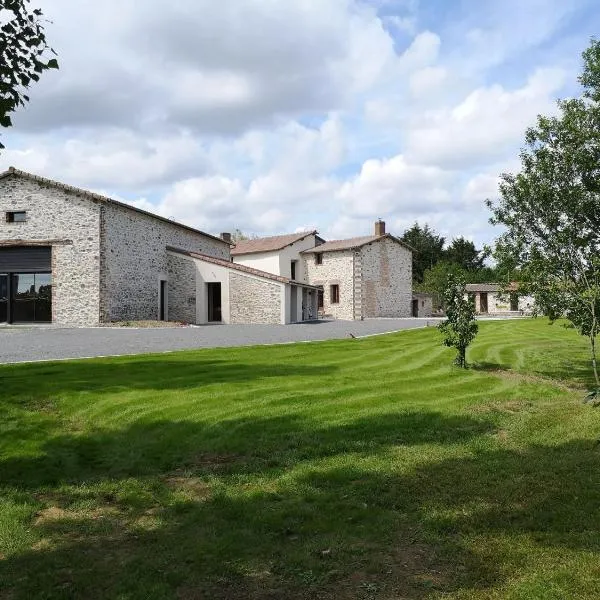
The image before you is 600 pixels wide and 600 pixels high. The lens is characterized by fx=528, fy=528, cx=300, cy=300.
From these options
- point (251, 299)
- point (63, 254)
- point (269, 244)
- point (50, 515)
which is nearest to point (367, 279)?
point (269, 244)

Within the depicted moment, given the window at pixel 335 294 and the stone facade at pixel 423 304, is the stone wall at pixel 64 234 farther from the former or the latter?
the stone facade at pixel 423 304

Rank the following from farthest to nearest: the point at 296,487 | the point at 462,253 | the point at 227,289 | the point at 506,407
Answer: the point at 462,253, the point at 227,289, the point at 506,407, the point at 296,487

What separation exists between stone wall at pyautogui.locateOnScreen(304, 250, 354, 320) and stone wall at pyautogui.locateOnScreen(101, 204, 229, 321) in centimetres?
1465

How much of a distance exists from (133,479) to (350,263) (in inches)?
1450

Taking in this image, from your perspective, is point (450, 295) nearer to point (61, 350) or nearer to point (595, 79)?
point (595, 79)

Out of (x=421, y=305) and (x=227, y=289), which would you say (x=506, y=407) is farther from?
(x=421, y=305)

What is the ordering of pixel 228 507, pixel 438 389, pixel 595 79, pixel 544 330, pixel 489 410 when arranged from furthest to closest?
pixel 544 330 → pixel 595 79 → pixel 438 389 → pixel 489 410 → pixel 228 507

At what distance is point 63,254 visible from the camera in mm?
28047

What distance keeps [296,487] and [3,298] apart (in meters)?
27.8

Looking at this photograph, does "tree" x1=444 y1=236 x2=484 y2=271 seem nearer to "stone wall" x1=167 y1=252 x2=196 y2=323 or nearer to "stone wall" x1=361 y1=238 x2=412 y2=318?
"stone wall" x1=361 y1=238 x2=412 y2=318

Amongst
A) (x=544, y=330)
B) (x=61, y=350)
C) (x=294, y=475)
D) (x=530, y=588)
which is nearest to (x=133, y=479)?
(x=294, y=475)

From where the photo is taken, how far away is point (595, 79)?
1267cm

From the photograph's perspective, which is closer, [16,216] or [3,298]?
[3,298]

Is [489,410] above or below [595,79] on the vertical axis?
below
